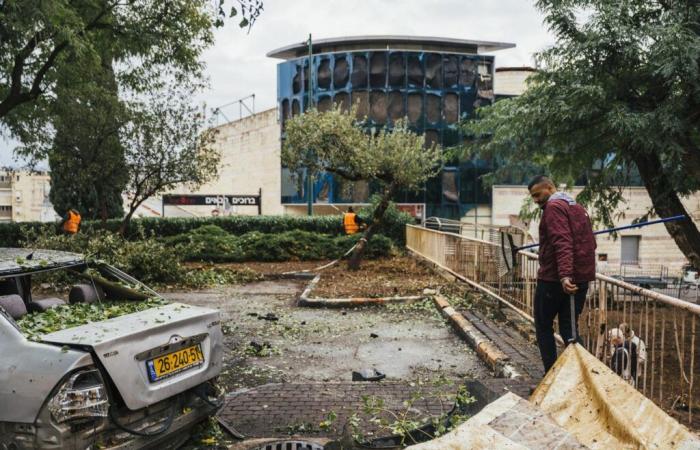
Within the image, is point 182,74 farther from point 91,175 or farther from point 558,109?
point 558,109

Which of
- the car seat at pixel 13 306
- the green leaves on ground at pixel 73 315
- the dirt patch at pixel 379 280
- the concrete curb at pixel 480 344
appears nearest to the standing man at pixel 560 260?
the concrete curb at pixel 480 344

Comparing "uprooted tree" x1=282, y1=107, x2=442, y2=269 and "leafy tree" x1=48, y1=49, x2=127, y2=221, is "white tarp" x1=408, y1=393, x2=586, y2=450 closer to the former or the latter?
"uprooted tree" x1=282, y1=107, x2=442, y2=269

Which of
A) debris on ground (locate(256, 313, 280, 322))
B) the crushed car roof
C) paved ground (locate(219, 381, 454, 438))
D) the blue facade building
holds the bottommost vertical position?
debris on ground (locate(256, 313, 280, 322))

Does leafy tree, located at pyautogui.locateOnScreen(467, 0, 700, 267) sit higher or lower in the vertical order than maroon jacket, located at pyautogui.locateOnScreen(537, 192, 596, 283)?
higher

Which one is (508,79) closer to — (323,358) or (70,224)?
(70,224)

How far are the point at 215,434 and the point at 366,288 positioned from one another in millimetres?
9160

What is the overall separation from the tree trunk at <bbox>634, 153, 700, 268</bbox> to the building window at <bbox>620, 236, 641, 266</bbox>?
28566mm

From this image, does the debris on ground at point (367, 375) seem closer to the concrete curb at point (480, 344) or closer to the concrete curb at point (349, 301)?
the concrete curb at point (480, 344)

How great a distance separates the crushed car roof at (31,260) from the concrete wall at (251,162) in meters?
35.5

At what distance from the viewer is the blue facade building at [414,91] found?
123 ft

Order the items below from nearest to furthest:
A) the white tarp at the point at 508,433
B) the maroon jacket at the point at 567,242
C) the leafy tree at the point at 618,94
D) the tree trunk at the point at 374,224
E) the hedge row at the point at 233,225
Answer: the white tarp at the point at 508,433 → the maroon jacket at the point at 567,242 → the leafy tree at the point at 618,94 → the tree trunk at the point at 374,224 → the hedge row at the point at 233,225

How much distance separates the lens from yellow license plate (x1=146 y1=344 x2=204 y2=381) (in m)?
3.73

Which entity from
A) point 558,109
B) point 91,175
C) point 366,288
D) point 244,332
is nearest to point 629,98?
point 558,109

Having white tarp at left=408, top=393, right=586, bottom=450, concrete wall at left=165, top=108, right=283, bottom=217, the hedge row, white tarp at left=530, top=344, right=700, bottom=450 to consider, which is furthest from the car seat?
concrete wall at left=165, top=108, right=283, bottom=217
